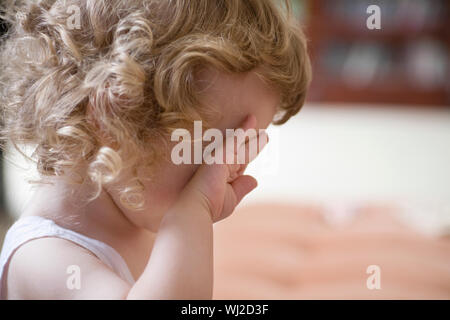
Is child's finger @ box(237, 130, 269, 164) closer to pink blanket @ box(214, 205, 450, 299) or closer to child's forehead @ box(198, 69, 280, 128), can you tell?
child's forehead @ box(198, 69, 280, 128)

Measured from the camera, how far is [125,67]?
68 centimetres

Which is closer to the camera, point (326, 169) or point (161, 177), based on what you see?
point (161, 177)

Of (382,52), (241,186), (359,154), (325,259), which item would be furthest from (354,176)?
(241,186)

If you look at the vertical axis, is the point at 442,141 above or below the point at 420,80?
below

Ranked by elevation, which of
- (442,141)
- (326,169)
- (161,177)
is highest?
(442,141)

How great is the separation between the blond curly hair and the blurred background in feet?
0.85

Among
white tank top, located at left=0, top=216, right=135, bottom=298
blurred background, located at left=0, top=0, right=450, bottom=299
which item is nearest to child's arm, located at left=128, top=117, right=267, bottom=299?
white tank top, located at left=0, top=216, right=135, bottom=298

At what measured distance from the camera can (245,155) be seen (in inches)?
31.0

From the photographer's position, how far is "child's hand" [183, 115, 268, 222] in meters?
0.71

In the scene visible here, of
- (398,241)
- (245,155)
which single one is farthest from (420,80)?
(245,155)

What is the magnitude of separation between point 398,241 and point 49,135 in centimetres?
104

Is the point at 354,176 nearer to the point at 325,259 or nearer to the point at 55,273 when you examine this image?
the point at 325,259
